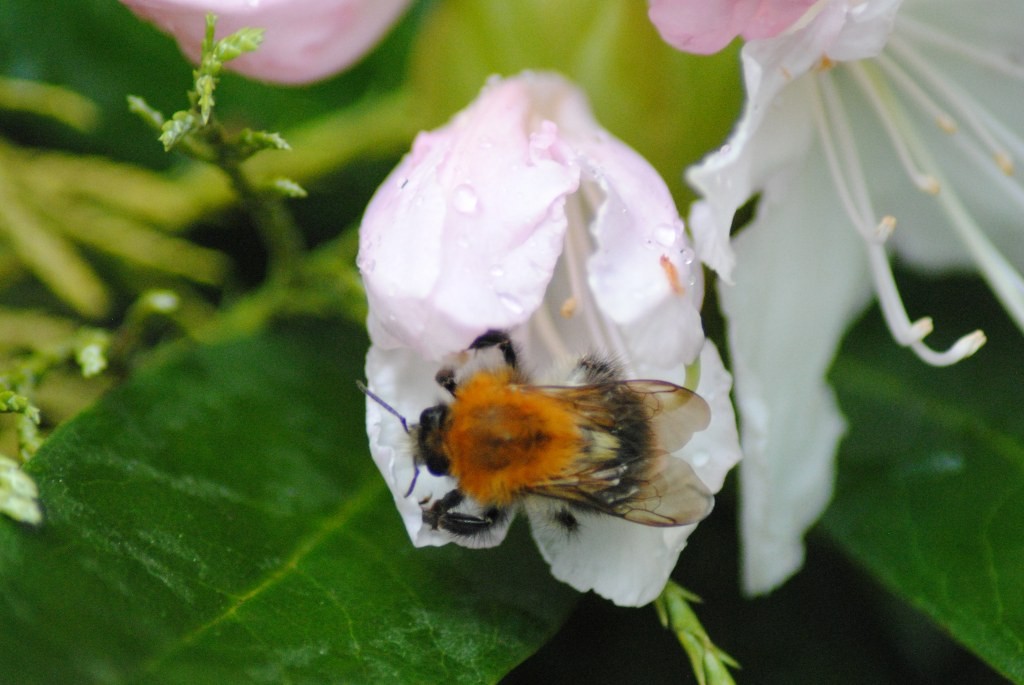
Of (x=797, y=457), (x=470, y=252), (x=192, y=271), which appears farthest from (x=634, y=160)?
(x=192, y=271)

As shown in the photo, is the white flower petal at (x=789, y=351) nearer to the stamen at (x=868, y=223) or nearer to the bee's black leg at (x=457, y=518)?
the stamen at (x=868, y=223)

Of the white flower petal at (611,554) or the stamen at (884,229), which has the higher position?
the stamen at (884,229)

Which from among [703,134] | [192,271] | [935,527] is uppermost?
[703,134]

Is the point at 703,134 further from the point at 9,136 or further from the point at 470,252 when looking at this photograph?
the point at 9,136

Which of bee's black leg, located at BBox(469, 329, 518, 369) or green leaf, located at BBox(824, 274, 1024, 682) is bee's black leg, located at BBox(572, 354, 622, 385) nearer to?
bee's black leg, located at BBox(469, 329, 518, 369)

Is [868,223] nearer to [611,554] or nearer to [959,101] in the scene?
[959,101]

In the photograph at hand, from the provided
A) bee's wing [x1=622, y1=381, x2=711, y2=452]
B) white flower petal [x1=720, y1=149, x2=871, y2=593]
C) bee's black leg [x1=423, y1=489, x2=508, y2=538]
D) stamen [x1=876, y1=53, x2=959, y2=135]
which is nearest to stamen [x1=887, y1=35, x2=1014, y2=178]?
stamen [x1=876, y1=53, x2=959, y2=135]

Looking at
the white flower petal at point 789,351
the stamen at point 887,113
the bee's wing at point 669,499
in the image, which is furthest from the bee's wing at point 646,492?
the stamen at point 887,113
